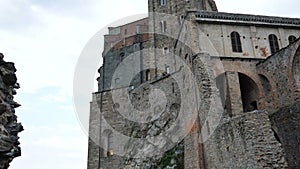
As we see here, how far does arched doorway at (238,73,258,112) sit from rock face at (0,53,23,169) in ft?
55.6

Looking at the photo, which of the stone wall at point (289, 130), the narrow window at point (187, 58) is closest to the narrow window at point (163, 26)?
the narrow window at point (187, 58)

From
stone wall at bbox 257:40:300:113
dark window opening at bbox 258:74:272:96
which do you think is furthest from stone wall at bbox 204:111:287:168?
dark window opening at bbox 258:74:272:96

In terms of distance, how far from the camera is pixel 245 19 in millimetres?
27172

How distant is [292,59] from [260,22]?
5299 millimetres

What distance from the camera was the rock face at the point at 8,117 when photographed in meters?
11.3

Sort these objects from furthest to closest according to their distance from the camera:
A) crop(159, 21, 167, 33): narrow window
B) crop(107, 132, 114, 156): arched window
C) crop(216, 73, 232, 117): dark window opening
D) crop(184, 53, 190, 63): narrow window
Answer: crop(159, 21, 167, 33): narrow window, crop(107, 132, 114, 156): arched window, crop(184, 53, 190, 63): narrow window, crop(216, 73, 232, 117): dark window opening

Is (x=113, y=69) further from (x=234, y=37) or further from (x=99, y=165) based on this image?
(x=234, y=37)

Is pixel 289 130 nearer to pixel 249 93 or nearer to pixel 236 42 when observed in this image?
pixel 249 93

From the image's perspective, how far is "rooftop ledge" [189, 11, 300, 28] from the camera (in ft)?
86.6

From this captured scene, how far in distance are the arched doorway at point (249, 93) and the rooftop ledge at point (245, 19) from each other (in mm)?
4660

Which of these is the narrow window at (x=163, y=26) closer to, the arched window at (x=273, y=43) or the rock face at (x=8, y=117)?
the arched window at (x=273, y=43)

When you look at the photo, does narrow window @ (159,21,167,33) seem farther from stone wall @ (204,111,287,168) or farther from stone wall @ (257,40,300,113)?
stone wall @ (204,111,287,168)

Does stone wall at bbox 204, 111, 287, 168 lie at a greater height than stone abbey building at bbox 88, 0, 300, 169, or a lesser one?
lesser

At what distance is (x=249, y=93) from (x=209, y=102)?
6.22 metres
